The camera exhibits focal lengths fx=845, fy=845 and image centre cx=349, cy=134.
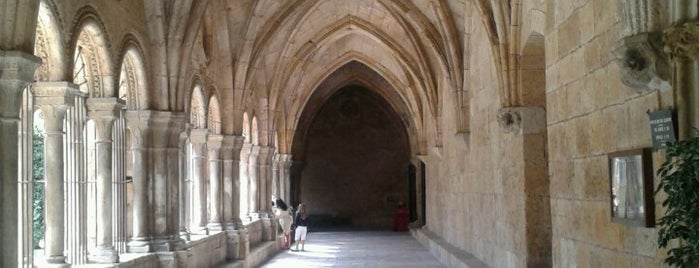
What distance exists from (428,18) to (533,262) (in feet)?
22.8

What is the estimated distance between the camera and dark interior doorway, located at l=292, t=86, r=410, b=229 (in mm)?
27703

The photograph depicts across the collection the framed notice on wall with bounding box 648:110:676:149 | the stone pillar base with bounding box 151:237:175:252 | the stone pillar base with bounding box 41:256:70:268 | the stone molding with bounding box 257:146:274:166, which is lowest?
the stone pillar base with bounding box 151:237:175:252

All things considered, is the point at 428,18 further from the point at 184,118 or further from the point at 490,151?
the point at 184,118

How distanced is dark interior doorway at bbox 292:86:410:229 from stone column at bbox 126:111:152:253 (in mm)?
18248

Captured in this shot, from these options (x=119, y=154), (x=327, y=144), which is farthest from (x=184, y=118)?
(x=327, y=144)

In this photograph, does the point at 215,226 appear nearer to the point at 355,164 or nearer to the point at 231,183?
the point at 231,183

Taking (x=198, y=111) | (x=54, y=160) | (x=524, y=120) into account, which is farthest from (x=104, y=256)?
(x=524, y=120)

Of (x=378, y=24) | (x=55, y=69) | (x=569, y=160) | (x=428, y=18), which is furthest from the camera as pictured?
(x=378, y=24)

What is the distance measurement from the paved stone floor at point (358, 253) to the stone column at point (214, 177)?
4.70 feet

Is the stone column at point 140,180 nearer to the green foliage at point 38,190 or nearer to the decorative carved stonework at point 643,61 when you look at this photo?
the green foliage at point 38,190

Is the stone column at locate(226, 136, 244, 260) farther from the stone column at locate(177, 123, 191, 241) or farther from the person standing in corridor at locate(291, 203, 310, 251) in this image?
the person standing in corridor at locate(291, 203, 310, 251)

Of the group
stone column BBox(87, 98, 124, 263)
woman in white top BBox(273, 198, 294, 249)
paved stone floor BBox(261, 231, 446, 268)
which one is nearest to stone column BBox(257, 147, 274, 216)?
woman in white top BBox(273, 198, 294, 249)

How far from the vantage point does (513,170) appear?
900cm

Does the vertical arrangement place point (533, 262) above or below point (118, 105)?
below
